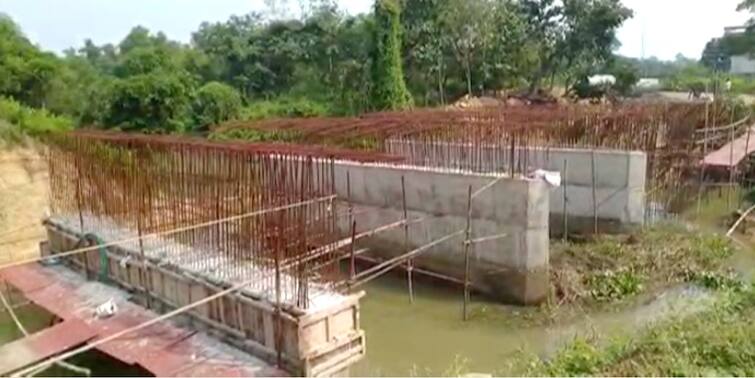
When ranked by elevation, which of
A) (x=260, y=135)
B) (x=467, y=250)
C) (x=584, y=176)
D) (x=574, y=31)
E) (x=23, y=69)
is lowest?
(x=467, y=250)

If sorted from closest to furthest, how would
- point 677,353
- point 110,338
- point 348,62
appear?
point 677,353, point 110,338, point 348,62

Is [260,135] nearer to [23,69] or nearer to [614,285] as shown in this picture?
[23,69]

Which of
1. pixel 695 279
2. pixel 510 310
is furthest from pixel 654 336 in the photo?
pixel 695 279

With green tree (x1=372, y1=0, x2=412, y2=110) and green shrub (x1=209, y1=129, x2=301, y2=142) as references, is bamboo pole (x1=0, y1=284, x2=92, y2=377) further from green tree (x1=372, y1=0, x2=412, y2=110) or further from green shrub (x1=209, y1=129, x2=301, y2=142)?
green tree (x1=372, y1=0, x2=412, y2=110)

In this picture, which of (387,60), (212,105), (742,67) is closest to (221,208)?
(212,105)

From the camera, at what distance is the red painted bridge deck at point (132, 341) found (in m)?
6.04

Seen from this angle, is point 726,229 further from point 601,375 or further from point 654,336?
point 601,375

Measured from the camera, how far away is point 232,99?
21.6 m

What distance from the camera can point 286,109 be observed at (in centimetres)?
2359

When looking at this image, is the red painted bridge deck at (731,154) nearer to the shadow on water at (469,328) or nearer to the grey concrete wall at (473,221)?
the shadow on water at (469,328)

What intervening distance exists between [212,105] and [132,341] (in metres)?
Answer: 15.1

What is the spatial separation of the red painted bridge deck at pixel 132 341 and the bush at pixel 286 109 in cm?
1471

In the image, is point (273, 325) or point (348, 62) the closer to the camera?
point (273, 325)

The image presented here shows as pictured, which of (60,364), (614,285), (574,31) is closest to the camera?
(60,364)
